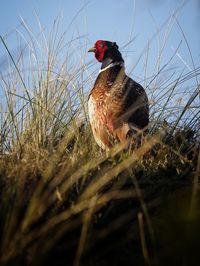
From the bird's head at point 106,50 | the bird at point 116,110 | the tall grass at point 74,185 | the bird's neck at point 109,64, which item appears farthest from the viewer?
the bird's head at point 106,50

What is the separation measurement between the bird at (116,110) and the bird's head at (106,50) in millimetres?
473

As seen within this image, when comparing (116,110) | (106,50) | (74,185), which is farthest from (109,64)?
(74,185)

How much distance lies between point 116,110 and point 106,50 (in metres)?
1.19

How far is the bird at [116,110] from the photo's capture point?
396 centimetres

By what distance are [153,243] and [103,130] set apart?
8.18 ft

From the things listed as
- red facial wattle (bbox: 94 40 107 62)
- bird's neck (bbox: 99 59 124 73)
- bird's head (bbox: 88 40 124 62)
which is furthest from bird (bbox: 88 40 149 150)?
red facial wattle (bbox: 94 40 107 62)

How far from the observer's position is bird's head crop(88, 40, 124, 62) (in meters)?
4.87

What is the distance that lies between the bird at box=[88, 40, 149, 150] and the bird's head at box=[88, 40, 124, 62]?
1.55ft

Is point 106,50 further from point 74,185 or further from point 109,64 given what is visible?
point 74,185

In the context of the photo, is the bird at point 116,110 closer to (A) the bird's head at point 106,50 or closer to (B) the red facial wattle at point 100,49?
(A) the bird's head at point 106,50

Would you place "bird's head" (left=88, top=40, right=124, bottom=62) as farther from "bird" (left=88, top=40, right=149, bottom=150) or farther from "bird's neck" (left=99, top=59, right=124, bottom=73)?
"bird" (left=88, top=40, right=149, bottom=150)

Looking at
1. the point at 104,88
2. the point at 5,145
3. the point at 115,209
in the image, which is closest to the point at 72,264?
the point at 115,209

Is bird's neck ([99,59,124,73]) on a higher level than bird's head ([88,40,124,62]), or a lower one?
lower

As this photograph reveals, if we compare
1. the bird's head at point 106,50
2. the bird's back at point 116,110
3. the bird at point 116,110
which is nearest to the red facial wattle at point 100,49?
the bird's head at point 106,50
